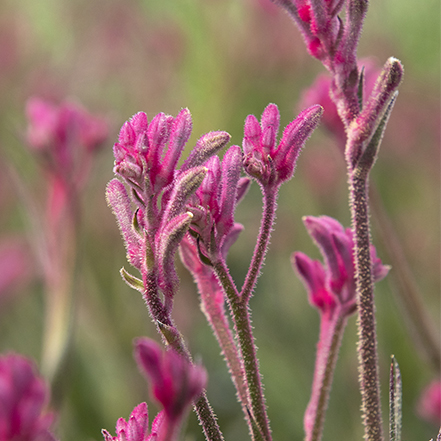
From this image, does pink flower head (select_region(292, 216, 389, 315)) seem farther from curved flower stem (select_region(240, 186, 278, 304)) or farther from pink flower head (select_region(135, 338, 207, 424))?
pink flower head (select_region(135, 338, 207, 424))

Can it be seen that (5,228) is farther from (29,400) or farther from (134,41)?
(29,400)

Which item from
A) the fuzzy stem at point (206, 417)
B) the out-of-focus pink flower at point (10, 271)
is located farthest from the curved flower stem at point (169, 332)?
the out-of-focus pink flower at point (10, 271)

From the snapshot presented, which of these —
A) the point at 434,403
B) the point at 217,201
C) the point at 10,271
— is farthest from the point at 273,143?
the point at 434,403

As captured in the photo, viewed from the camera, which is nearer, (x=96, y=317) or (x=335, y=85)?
(x=335, y=85)

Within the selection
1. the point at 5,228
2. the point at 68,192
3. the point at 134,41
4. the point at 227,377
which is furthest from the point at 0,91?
the point at 227,377

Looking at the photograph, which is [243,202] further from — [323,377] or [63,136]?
[323,377]
